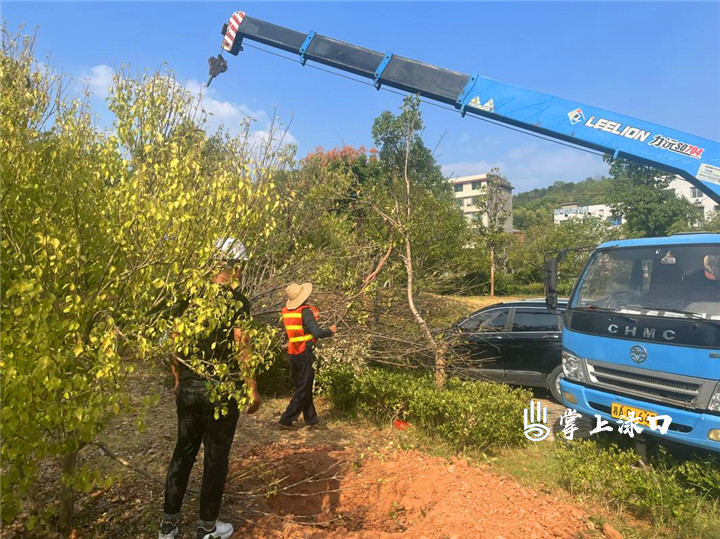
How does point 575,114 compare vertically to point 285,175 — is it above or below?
above

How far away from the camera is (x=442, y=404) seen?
4.86m

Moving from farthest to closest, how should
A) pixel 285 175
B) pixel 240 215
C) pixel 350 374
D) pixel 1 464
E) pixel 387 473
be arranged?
1. pixel 285 175
2. pixel 350 374
3. pixel 387 473
4. pixel 240 215
5. pixel 1 464

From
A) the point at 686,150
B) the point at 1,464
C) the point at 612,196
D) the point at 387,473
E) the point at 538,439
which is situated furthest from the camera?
the point at 612,196

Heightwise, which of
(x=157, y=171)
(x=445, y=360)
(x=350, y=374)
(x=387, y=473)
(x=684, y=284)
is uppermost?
(x=157, y=171)

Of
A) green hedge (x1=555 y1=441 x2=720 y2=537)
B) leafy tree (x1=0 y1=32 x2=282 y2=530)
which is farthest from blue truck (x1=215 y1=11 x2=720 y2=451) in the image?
leafy tree (x1=0 y1=32 x2=282 y2=530)

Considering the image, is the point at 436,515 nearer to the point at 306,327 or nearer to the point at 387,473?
the point at 387,473

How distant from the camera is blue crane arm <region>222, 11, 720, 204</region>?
23.5 ft

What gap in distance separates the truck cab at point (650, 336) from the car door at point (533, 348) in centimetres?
184

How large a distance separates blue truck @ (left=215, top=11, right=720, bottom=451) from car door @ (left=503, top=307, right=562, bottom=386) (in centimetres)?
166

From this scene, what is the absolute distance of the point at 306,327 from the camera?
5410 mm

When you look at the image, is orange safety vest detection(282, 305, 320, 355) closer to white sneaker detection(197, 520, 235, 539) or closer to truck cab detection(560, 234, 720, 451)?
white sneaker detection(197, 520, 235, 539)

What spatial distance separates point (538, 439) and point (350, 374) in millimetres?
2401

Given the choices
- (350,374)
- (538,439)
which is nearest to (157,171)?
(350,374)

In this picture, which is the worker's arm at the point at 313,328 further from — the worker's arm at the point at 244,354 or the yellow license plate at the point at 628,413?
the yellow license plate at the point at 628,413
